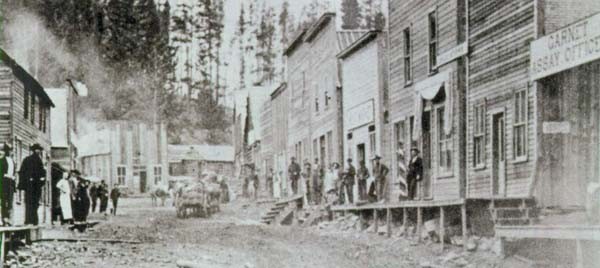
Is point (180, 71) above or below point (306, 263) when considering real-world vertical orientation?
above

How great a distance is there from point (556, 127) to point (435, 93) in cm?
331

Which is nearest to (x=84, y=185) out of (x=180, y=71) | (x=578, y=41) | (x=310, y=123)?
(x=180, y=71)

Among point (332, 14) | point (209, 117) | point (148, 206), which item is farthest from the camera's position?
point (332, 14)

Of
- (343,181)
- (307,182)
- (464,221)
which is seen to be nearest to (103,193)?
(464,221)

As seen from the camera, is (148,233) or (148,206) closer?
(148,233)

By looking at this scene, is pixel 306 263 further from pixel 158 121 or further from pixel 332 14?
pixel 332 14

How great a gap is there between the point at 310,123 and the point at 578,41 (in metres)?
11.4

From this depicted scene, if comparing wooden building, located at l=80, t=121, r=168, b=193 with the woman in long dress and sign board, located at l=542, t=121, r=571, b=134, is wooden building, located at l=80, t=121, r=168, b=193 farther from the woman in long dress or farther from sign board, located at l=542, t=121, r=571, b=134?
sign board, located at l=542, t=121, r=571, b=134

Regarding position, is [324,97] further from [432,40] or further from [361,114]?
[432,40]

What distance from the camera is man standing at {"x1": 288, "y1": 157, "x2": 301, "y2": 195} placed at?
723 inches

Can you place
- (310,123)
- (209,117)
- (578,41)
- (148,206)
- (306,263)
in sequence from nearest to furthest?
1. (578,41)
2. (306,263)
3. (209,117)
4. (148,206)
5. (310,123)

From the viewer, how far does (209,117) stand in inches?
456

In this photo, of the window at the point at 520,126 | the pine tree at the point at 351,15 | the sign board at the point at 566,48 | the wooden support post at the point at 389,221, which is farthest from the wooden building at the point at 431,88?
the pine tree at the point at 351,15

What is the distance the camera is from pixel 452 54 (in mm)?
12781
